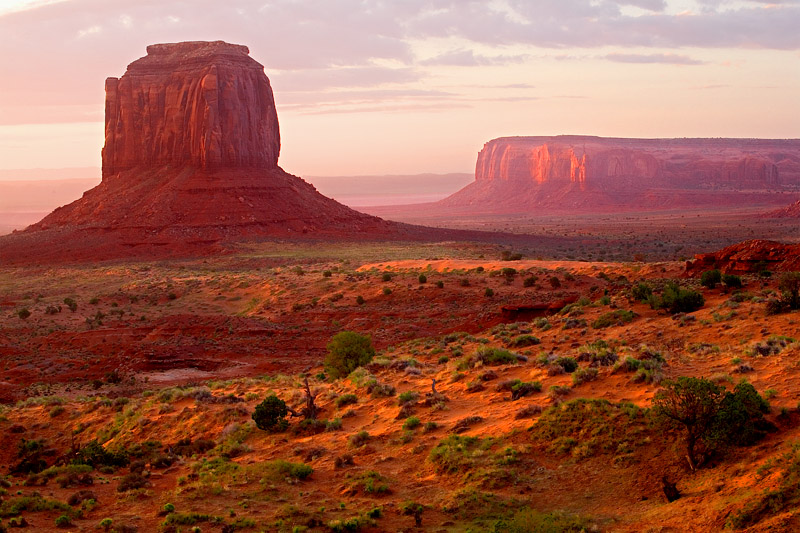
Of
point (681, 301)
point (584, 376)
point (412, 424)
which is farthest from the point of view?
point (681, 301)

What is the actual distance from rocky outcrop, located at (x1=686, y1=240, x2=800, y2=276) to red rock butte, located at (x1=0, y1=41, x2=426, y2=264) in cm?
5098

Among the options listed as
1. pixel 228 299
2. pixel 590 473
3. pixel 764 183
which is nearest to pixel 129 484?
pixel 590 473

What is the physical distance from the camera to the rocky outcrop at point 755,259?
28.4 meters

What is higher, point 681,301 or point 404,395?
point 681,301

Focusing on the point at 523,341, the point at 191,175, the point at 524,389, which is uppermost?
the point at 191,175

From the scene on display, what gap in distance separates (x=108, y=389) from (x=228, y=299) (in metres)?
19.9

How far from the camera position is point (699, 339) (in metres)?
19.7

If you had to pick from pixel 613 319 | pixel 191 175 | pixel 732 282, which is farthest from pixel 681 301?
pixel 191 175

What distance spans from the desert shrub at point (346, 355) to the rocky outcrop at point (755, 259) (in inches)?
570

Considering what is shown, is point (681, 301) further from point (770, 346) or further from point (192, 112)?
point (192, 112)

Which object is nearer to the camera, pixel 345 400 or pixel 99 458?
pixel 99 458

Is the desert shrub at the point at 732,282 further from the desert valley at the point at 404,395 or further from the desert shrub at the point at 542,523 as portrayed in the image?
the desert shrub at the point at 542,523

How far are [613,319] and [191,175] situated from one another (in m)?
69.7

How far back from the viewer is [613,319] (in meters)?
24.0
